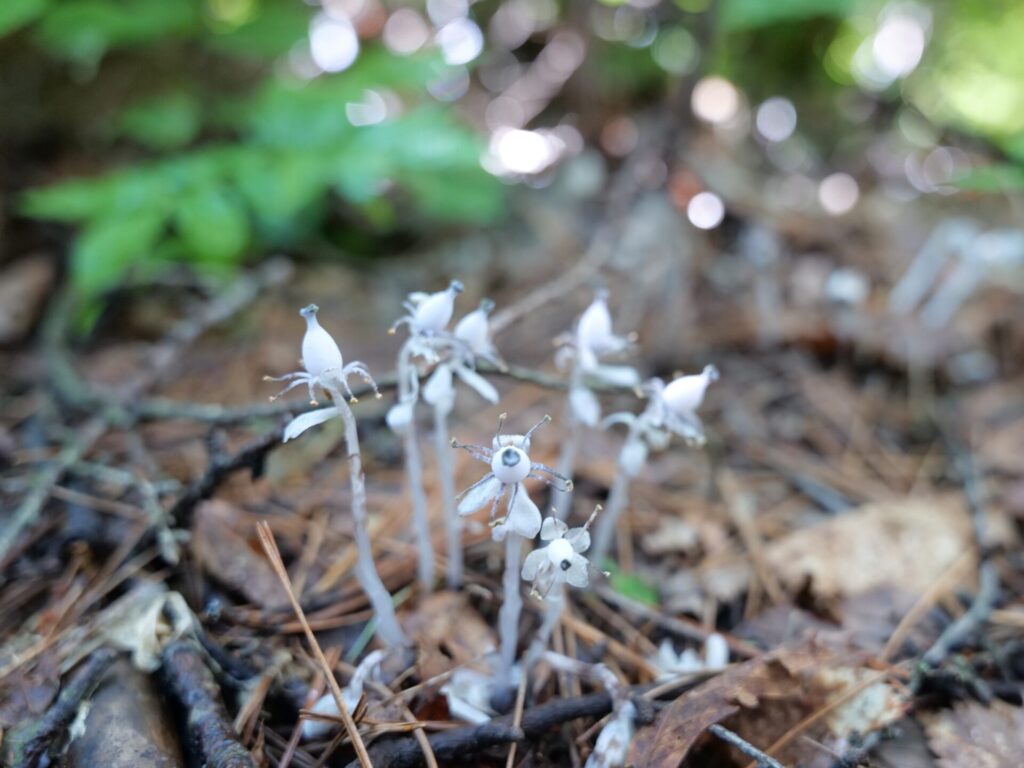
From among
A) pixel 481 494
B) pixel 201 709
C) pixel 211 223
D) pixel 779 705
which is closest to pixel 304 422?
pixel 481 494

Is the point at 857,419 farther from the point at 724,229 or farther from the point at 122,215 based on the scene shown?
the point at 122,215

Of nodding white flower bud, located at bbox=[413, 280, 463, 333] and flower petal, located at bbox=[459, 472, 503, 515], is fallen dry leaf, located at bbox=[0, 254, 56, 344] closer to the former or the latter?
nodding white flower bud, located at bbox=[413, 280, 463, 333]

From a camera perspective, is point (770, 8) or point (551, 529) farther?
point (770, 8)

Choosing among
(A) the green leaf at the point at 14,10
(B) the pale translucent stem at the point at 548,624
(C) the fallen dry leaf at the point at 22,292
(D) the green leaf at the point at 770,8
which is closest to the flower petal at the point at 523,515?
(B) the pale translucent stem at the point at 548,624

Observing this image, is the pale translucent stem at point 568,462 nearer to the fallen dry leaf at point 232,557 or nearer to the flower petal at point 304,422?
the flower petal at point 304,422

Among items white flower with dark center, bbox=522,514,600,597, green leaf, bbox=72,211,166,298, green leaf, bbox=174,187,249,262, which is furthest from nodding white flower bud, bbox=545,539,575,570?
green leaf, bbox=72,211,166,298

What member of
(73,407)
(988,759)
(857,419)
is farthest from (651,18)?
(988,759)

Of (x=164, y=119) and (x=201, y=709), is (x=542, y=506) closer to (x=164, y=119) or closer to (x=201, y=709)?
(x=201, y=709)
